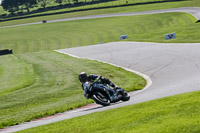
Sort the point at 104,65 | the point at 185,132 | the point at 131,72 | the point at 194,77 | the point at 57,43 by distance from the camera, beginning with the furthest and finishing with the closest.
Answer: the point at 57,43
the point at 104,65
the point at 131,72
the point at 194,77
the point at 185,132

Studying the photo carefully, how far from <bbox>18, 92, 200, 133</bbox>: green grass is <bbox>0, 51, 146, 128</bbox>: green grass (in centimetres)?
407

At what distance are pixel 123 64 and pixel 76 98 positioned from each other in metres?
11.3

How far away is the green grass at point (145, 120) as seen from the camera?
904 cm

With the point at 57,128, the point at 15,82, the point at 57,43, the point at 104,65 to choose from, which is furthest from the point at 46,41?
the point at 57,128

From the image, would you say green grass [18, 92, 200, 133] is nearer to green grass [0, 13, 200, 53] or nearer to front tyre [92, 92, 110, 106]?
front tyre [92, 92, 110, 106]

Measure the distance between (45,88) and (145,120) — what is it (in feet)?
37.9

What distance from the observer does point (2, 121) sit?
1482cm

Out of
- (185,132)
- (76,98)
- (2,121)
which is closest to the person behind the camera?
(185,132)

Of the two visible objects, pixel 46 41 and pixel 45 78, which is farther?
pixel 46 41

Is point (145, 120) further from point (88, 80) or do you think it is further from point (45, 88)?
point (45, 88)

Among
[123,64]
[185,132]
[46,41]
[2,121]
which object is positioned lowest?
[46,41]

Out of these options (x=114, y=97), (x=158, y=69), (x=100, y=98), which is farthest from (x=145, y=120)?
(x=158, y=69)

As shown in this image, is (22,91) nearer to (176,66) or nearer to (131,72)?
(131,72)

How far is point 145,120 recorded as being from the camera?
1023cm
